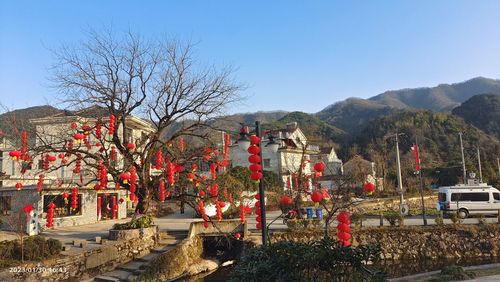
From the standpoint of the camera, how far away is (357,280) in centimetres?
561

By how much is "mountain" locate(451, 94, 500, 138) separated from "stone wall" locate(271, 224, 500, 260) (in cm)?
6768

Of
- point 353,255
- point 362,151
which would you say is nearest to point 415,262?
point 353,255

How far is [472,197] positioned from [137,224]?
22.3m

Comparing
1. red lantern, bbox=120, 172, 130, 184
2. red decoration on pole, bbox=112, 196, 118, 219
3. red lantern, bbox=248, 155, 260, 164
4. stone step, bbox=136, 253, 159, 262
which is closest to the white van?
stone step, bbox=136, 253, 159, 262

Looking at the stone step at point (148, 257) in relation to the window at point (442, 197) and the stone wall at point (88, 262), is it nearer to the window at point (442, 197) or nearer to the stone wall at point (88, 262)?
the stone wall at point (88, 262)

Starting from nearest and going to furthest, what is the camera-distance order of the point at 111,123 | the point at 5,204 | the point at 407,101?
the point at 111,123 < the point at 5,204 < the point at 407,101

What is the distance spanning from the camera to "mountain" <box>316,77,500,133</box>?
11825 centimetres

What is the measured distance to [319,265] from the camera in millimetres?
5824

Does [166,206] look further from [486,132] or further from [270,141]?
[486,132]

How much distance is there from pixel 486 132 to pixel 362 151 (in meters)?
29.3

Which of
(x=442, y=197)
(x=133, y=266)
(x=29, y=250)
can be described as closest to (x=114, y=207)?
(x=133, y=266)

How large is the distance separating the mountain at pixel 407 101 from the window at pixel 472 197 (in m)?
84.4

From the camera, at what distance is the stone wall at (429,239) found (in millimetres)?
19031

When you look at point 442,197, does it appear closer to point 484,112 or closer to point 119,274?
point 119,274
